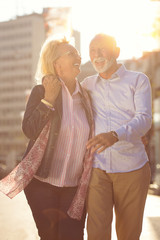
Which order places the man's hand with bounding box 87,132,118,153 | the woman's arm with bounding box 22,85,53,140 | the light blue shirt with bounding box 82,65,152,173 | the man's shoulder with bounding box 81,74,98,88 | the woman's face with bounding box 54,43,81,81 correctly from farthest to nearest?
1. the man's shoulder with bounding box 81,74,98,88
2. the woman's face with bounding box 54,43,81,81
3. the light blue shirt with bounding box 82,65,152,173
4. the woman's arm with bounding box 22,85,53,140
5. the man's hand with bounding box 87,132,118,153

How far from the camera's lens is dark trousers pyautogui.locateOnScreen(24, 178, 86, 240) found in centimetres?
342

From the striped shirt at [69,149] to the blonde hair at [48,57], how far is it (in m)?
0.30

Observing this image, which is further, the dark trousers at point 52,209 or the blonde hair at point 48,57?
the blonde hair at point 48,57

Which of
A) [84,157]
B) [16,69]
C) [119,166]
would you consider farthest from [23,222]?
[16,69]

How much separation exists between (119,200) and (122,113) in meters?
0.70

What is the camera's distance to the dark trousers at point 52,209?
3.42m

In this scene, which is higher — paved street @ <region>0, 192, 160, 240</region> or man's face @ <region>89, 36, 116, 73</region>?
man's face @ <region>89, 36, 116, 73</region>

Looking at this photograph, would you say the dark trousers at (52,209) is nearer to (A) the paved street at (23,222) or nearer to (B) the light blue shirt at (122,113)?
(B) the light blue shirt at (122,113)

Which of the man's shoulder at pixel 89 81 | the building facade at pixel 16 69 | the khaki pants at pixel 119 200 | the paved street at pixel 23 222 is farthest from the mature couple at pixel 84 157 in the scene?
the building facade at pixel 16 69

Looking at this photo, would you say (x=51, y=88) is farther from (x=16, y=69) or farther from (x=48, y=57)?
(x=16, y=69)

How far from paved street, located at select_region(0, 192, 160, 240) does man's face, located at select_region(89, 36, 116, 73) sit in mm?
3688

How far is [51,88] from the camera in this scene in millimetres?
3359

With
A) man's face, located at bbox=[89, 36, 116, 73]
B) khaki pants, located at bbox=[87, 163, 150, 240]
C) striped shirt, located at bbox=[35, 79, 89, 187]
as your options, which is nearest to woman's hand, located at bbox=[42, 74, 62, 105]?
striped shirt, located at bbox=[35, 79, 89, 187]

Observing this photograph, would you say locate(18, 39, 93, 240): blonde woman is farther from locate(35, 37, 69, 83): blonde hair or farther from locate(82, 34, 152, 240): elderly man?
locate(82, 34, 152, 240): elderly man
